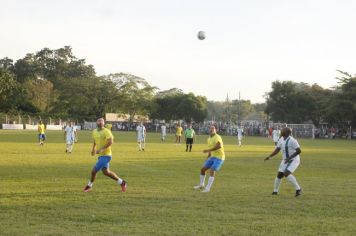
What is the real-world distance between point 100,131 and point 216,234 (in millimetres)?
6445

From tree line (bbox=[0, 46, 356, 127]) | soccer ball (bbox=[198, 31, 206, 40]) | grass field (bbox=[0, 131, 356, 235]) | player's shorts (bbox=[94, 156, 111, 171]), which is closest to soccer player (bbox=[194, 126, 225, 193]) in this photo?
grass field (bbox=[0, 131, 356, 235])

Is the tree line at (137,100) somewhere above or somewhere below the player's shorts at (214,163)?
above

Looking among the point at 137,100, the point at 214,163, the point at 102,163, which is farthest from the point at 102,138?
the point at 137,100

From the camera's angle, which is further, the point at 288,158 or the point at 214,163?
the point at 214,163

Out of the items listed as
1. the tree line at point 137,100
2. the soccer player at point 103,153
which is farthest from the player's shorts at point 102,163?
the tree line at point 137,100

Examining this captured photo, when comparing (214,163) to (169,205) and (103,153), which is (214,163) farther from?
(169,205)

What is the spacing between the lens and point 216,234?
9555 mm

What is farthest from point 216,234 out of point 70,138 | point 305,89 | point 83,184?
point 305,89

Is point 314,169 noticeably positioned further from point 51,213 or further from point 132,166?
point 51,213

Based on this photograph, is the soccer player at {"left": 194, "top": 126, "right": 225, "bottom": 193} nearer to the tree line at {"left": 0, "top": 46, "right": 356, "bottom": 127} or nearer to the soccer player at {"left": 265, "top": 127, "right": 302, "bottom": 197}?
the soccer player at {"left": 265, "top": 127, "right": 302, "bottom": 197}

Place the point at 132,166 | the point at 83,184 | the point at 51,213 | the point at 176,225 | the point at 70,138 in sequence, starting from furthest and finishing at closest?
1. the point at 70,138
2. the point at 132,166
3. the point at 83,184
4. the point at 51,213
5. the point at 176,225

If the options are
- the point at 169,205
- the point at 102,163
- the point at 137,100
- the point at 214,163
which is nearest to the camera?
the point at 169,205

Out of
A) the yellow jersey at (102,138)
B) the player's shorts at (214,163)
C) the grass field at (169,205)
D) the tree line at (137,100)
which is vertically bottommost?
the grass field at (169,205)

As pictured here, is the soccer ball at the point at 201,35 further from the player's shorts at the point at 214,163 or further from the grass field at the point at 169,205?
the player's shorts at the point at 214,163
